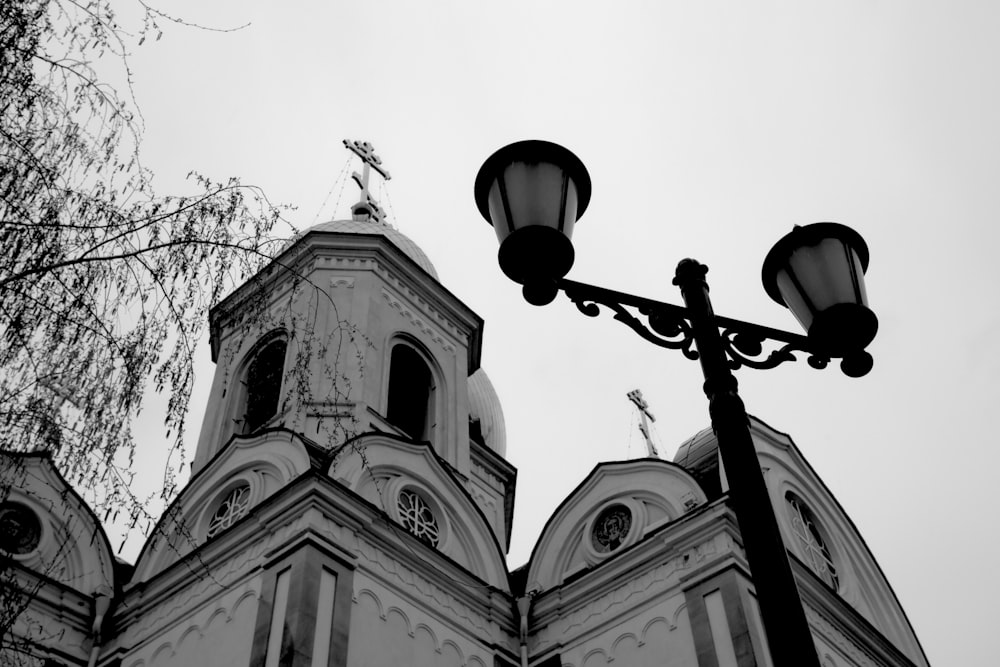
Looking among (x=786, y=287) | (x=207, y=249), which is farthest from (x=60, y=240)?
(x=786, y=287)

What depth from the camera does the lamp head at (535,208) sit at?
4.72 meters

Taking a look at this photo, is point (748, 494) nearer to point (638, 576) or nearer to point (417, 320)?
point (638, 576)

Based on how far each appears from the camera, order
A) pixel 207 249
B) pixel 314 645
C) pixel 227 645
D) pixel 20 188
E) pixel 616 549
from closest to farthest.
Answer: pixel 20 188 → pixel 207 249 → pixel 314 645 → pixel 227 645 → pixel 616 549

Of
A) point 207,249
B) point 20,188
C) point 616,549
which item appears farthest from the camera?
point 616,549

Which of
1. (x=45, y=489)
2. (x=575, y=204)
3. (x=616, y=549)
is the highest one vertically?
(x=45, y=489)

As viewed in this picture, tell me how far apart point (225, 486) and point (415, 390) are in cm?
454

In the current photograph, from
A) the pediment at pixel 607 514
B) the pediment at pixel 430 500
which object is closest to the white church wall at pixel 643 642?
the pediment at pixel 607 514

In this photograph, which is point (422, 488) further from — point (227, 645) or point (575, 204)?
point (575, 204)

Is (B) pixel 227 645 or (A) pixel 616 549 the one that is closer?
(B) pixel 227 645

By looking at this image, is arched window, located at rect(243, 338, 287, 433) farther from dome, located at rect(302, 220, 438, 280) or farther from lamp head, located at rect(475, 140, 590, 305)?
lamp head, located at rect(475, 140, 590, 305)

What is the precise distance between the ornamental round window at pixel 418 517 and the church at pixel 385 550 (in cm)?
3

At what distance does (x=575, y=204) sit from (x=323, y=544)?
23.8 ft

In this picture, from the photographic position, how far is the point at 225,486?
43.9 feet

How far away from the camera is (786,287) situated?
496cm
